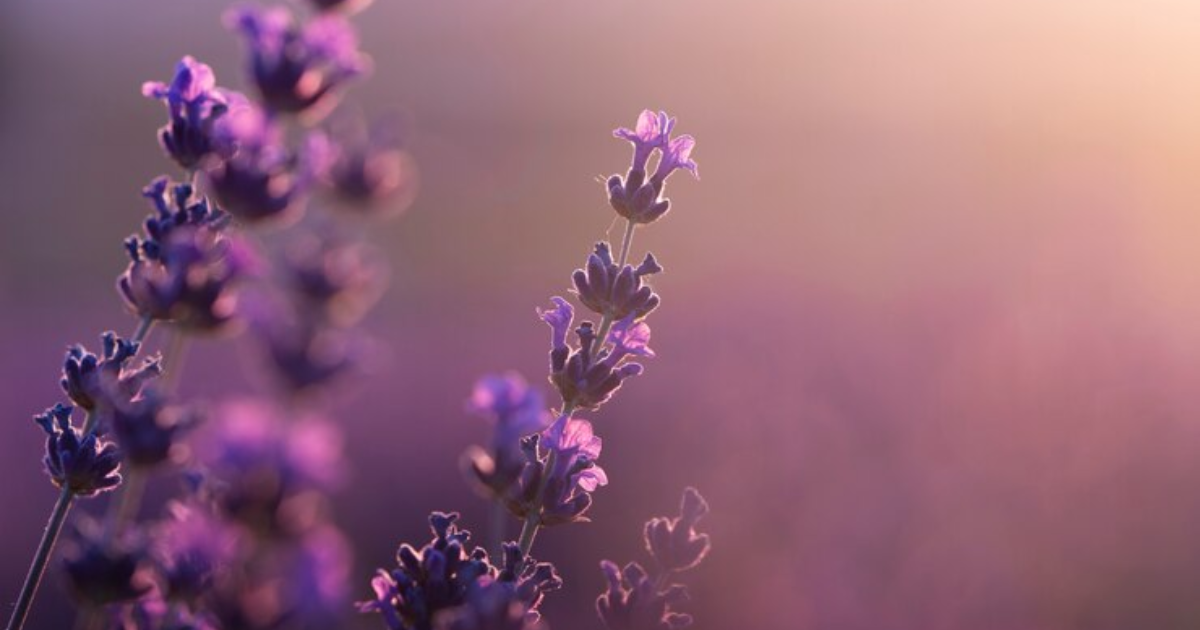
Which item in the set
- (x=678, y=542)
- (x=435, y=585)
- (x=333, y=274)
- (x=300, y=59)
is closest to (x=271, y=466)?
(x=333, y=274)

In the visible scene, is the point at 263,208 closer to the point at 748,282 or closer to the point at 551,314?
the point at 551,314

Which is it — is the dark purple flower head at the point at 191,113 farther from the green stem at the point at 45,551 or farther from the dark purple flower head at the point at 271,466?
the dark purple flower head at the point at 271,466

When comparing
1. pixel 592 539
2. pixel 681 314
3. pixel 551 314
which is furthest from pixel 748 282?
pixel 551 314

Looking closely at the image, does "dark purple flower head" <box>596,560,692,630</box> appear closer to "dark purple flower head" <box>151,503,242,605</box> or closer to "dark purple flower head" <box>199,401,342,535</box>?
"dark purple flower head" <box>151,503,242,605</box>

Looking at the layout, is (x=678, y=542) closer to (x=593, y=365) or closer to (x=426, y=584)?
(x=593, y=365)

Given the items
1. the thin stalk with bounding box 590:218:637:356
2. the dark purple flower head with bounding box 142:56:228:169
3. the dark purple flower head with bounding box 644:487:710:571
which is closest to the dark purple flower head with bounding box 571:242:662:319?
the thin stalk with bounding box 590:218:637:356

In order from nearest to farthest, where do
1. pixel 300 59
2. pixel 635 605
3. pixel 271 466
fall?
pixel 271 466, pixel 300 59, pixel 635 605
